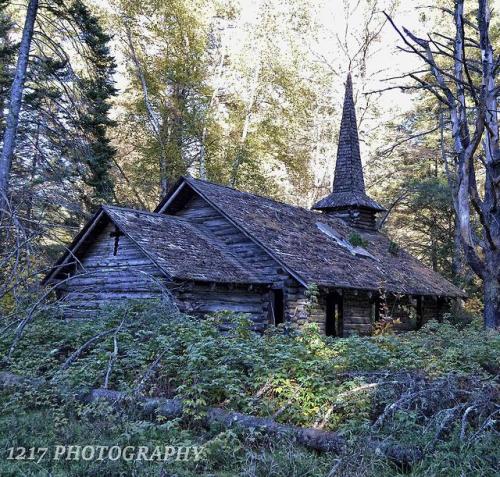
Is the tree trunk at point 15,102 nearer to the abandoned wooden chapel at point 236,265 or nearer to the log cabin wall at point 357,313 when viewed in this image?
the abandoned wooden chapel at point 236,265

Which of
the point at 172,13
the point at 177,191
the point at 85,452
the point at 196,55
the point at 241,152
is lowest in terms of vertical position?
the point at 85,452

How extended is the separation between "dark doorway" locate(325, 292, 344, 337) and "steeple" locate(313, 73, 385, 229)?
6.90m

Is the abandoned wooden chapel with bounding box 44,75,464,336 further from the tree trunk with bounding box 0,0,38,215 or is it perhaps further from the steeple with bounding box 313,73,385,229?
the tree trunk with bounding box 0,0,38,215

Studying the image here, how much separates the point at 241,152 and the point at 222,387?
22471mm

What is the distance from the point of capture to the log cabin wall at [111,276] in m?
14.1

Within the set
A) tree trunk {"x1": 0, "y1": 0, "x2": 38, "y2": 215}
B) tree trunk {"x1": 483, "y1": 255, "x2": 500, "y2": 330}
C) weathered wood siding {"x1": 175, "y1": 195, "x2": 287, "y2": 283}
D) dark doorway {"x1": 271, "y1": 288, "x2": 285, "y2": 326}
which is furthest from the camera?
weathered wood siding {"x1": 175, "y1": 195, "x2": 287, "y2": 283}

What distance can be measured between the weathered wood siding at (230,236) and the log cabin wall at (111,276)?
3429 mm

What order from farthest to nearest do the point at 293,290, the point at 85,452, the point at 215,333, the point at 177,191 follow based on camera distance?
the point at 177,191 < the point at 293,290 < the point at 215,333 < the point at 85,452

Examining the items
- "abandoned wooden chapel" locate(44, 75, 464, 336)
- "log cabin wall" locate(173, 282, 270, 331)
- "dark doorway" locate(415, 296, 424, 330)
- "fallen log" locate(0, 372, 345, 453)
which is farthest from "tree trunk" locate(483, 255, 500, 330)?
"dark doorway" locate(415, 296, 424, 330)

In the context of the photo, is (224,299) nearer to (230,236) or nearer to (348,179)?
(230,236)

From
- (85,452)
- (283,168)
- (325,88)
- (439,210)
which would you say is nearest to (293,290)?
(85,452)

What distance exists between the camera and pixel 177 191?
1831 cm

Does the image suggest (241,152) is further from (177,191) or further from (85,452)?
(85,452)

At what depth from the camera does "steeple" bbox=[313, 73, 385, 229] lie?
78.3ft
